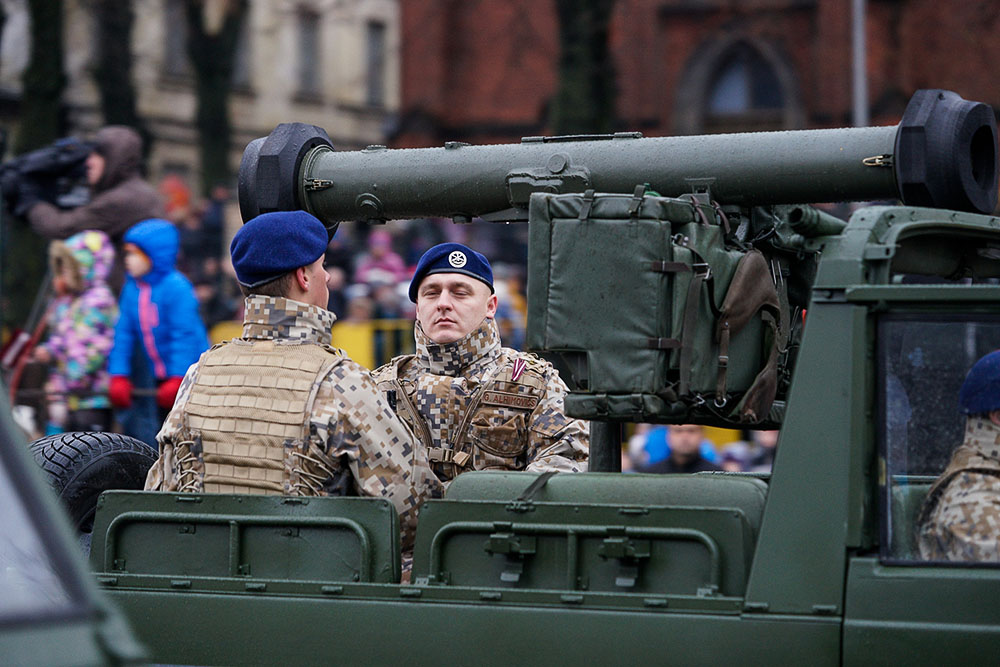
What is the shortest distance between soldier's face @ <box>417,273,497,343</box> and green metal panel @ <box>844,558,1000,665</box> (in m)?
2.04

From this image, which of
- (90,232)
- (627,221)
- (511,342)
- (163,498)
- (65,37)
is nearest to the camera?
(627,221)

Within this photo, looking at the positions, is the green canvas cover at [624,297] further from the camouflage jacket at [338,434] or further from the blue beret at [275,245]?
the blue beret at [275,245]

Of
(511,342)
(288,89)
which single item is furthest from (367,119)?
(511,342)

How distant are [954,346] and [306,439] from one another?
5.65 ft

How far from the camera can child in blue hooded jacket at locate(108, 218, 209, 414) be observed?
954cm

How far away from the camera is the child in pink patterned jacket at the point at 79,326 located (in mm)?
9836

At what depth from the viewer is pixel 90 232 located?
33.3 feet

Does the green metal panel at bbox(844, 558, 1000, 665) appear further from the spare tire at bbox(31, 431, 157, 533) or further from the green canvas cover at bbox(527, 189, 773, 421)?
the spare tire at bbox(31, 431, 157, 533)

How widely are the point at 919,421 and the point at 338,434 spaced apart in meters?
1.56

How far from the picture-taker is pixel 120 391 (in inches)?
375

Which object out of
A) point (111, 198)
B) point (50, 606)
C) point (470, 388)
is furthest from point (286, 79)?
point (50, 606)

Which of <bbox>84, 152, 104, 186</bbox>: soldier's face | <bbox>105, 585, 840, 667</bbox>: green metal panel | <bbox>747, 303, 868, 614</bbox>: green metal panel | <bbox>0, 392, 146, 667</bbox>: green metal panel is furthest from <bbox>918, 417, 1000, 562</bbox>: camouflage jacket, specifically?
<bbox>84, 152, 104, 186</bbox>: soldier's face

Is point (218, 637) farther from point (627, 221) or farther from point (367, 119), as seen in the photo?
point (367, 119)

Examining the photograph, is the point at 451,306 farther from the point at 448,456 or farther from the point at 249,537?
the point at 249,537
